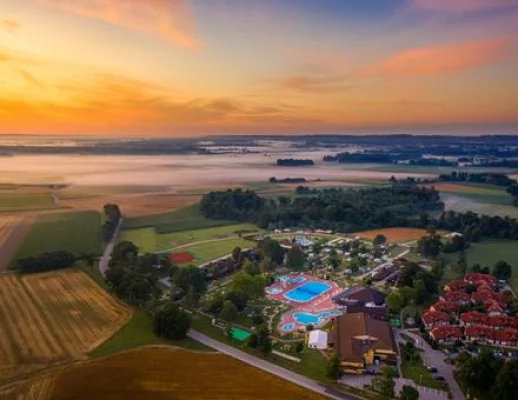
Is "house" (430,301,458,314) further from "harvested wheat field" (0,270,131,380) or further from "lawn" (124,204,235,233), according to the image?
"lawn" (124,204,235,233)

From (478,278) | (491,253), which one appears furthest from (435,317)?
(491,253)

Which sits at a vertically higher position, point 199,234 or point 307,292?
point 199,234

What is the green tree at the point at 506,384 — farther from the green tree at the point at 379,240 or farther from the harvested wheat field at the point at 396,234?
the harvested wheat field at the point at 396,234

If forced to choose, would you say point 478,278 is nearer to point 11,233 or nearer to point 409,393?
point 409,393

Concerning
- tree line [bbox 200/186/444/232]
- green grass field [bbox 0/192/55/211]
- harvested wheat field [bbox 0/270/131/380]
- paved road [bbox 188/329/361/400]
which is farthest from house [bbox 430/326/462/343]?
green grass field [bbox 0/192/55/211]

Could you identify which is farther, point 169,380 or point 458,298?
point 458,298

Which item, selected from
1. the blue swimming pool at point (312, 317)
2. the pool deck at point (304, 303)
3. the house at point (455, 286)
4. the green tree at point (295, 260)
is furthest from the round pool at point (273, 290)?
the house at point (455, 286)
